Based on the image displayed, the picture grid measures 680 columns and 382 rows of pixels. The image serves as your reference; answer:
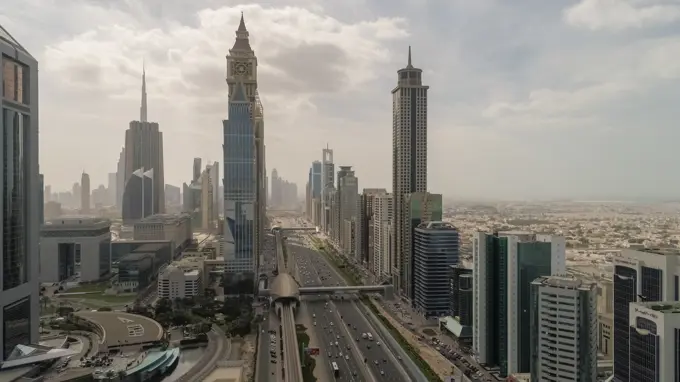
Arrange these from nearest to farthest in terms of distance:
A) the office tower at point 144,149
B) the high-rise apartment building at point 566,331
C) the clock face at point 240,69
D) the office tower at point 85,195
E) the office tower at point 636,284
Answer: the office tower at point 636,284 < the high-rise apartment building at point 566,331 < the clock face at point 240,69 < the office tower at point 144,149 < the office tower at point 85,195

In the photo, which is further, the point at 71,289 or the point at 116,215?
the point at 116,215

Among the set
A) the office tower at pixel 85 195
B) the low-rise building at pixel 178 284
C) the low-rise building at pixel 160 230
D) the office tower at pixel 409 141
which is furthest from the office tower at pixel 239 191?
the office tower at pixel 85 195

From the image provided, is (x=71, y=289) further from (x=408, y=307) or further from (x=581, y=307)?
(x=581, y=307)

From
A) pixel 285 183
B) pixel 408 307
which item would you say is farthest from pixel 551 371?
pixel 285 183

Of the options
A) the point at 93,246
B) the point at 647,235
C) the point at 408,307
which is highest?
the point at 647,235

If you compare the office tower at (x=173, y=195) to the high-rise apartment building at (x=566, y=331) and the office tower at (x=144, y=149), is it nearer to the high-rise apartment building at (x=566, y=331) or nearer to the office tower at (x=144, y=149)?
the office tower at (x=144, y=149)
